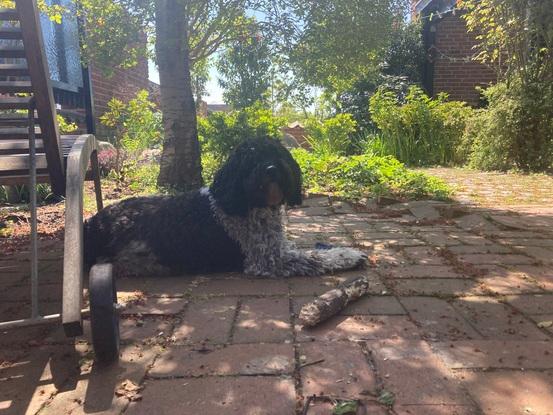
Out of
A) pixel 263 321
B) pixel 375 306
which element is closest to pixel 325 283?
pixel 375 306

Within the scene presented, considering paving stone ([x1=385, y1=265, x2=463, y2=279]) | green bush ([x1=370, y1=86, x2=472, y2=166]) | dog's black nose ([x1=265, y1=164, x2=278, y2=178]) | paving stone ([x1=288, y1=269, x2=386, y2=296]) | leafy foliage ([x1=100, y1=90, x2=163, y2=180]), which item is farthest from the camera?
green bush ([x1=370, y1=86, x2=472, y2=166])

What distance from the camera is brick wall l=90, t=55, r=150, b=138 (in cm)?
972

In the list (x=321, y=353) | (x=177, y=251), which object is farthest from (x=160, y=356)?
(x=177, y=251)

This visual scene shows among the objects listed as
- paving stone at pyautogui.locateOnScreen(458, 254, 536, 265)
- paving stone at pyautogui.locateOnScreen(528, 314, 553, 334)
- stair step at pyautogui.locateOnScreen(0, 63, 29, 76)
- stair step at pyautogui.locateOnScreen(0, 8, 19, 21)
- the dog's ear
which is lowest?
paving stone at pyautogui.locateOnScreen(528, 314, 553, 334)

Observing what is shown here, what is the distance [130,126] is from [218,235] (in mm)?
6204

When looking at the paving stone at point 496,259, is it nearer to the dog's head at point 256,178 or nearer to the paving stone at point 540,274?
the paving stone at point 540,274

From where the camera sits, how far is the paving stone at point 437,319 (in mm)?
2309

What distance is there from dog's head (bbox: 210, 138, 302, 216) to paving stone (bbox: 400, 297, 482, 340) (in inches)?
42.7

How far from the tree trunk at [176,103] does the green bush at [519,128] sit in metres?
5.94

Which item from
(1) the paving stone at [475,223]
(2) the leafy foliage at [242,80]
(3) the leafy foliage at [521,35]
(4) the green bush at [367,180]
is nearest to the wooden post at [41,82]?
(1) the paving stone at [475,223]

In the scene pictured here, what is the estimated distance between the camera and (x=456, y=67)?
13555 mm

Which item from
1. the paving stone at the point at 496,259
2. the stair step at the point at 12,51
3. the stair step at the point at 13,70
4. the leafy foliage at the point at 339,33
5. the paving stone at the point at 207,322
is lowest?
the paving stone at the point at 207,322

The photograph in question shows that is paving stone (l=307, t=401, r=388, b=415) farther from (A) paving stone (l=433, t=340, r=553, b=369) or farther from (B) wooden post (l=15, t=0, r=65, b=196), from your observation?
(B) wooden post (l=15, t=0, r=65, b=196)

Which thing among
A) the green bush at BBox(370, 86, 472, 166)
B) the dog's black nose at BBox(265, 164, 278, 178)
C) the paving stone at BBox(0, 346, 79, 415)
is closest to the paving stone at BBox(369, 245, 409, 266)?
the dog's black nose at BBox(265, 164, 278, 178)
